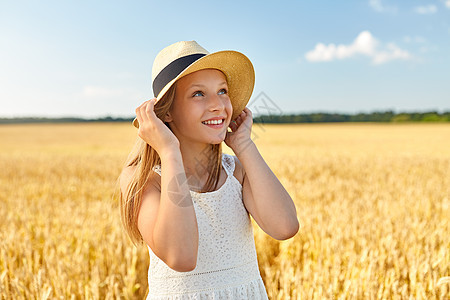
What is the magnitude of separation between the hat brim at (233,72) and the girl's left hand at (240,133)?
6 cm

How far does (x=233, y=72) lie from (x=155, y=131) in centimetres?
51

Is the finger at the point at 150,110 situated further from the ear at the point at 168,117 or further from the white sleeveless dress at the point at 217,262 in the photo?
the white sleeveless dress at the point at 217,262

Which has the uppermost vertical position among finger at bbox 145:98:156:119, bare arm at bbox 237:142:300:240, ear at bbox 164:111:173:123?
finger at bbox 145:98:156:119

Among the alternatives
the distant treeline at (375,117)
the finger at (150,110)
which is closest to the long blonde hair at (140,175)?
the finger at (150,110)

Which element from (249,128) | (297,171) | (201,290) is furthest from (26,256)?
(297,171)

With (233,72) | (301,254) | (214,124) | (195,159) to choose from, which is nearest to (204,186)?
(195,159)

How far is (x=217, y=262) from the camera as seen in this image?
166 cm

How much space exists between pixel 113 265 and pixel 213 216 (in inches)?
69.3

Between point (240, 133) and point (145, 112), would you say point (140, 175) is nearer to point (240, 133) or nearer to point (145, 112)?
point (145, 112)

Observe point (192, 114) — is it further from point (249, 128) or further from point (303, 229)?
point (303, 229)

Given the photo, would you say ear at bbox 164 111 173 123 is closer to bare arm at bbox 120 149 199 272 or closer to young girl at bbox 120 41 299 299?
young girl at bbox 120 41 299 299

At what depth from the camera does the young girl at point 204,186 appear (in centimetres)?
161

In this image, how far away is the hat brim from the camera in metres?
1.61

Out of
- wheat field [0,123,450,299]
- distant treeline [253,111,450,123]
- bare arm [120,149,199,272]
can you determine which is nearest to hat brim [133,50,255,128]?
wheat field [0,123,450,299]
